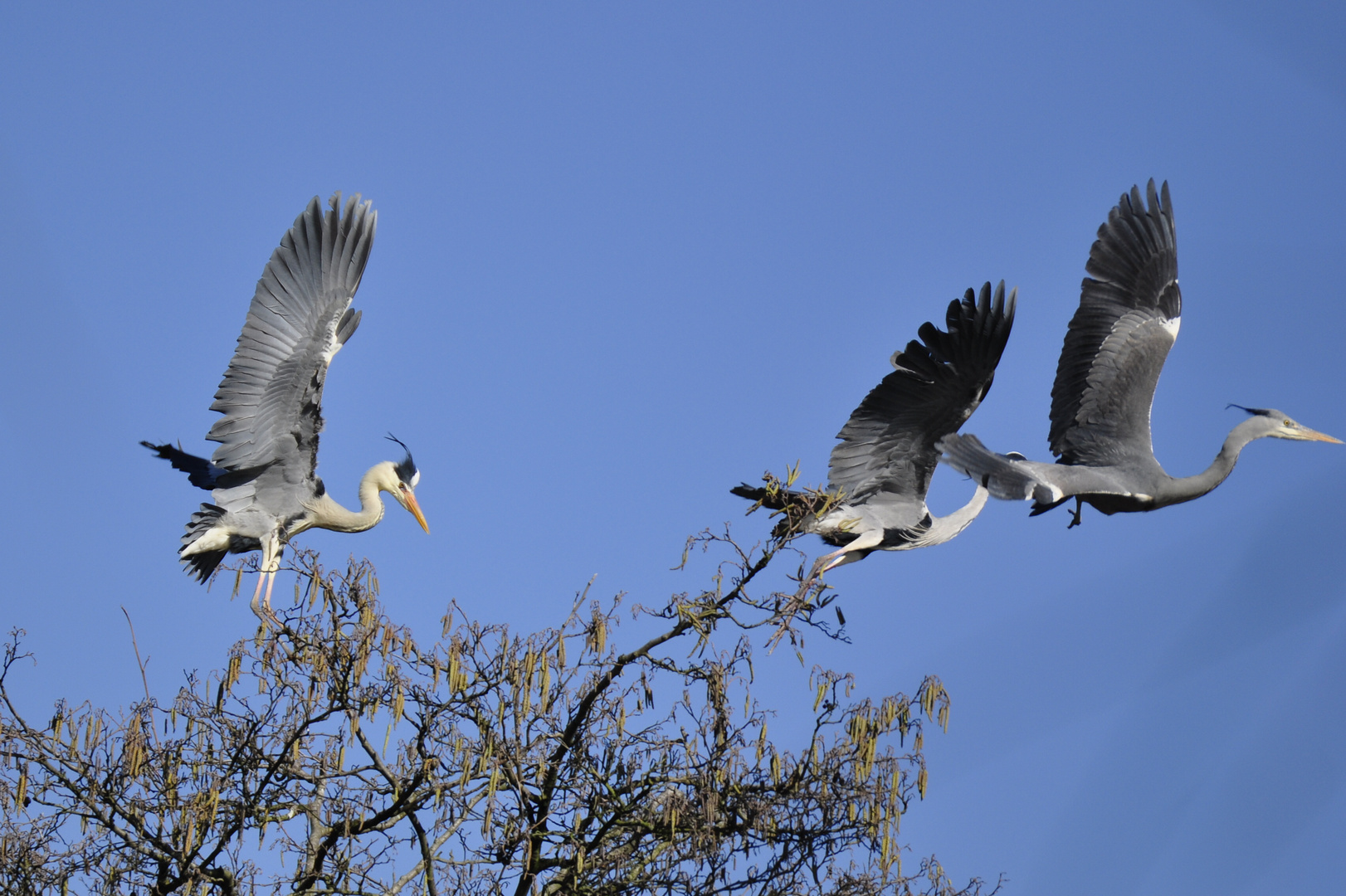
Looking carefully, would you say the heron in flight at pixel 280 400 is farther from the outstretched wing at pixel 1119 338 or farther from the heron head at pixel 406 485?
the outstretched wing at pixel 1119 338

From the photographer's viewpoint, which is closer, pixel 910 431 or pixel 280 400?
pixel 910 431

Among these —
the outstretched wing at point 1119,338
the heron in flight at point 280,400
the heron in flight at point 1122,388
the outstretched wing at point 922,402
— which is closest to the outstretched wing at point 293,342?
the heron in flight at point 280,400

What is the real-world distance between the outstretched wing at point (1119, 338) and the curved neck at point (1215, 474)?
0.32 metres

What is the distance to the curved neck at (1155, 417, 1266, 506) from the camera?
10281 millimetres

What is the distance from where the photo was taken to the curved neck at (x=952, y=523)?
34.6ft

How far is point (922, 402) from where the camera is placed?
10266mm

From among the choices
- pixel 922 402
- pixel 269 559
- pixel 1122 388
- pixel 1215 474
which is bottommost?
pixel 1215 474

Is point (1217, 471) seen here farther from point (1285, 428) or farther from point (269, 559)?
point (269, 559)

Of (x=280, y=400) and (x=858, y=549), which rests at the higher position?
(x=280, y=400)

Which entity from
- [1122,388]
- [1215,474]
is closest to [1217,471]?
[1215,474]

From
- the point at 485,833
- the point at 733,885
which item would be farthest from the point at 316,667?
the point at 733,885

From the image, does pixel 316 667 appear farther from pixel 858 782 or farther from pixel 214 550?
pixel 214 550

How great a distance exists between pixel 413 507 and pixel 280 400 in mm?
2152

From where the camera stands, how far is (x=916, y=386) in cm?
1023
